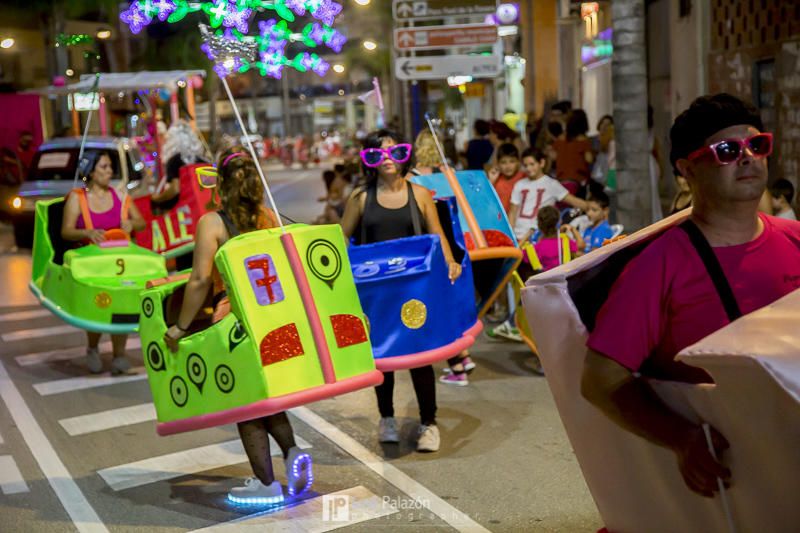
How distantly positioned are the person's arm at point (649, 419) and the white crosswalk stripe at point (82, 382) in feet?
22.3

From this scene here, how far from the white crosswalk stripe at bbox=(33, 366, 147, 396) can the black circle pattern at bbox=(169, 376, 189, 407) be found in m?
3.45

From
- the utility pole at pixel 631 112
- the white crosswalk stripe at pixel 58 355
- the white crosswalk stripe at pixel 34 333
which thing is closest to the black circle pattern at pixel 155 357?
the white crosswalk stripe at pixel 58 355

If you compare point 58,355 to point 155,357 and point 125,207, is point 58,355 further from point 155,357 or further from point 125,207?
point 155,357

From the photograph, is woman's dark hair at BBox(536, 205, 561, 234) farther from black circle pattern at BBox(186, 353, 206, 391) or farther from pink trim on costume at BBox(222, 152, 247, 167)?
black circle pattern at BBox(186, 353, 206, 391)

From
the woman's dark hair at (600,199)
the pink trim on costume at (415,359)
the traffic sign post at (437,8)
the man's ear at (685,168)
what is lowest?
the pink trim on costume at (415,359)

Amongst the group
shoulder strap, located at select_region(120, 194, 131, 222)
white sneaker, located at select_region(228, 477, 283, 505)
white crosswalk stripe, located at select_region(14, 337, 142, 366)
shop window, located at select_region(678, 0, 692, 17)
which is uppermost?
shop window, located at select_region(678, 0, 692, 17)

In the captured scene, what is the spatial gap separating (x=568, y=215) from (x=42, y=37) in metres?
35.1

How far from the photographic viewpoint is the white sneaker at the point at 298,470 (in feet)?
18.3

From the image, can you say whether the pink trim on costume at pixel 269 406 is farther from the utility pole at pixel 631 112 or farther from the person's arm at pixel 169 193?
the person's arm at pixel 169 193

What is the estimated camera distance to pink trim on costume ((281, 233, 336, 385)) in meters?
5.45

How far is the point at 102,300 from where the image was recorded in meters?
8.53

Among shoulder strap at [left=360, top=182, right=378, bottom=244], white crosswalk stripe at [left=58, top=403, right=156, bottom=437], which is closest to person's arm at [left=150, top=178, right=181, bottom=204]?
white crosswalk stripe at [left=58, top=403, right=156, bottom=437]

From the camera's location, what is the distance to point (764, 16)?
13023mm
